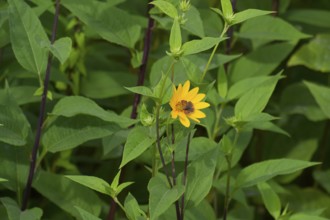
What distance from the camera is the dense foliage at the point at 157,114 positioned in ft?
4.12

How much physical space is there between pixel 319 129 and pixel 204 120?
91 cm

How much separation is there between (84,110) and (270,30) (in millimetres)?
649

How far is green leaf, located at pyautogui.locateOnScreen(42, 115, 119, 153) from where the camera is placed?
5.08 ft

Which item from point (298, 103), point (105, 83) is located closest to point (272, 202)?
point (105, 83)

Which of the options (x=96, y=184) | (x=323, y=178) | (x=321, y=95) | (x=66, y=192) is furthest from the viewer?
(x=323, y=178)

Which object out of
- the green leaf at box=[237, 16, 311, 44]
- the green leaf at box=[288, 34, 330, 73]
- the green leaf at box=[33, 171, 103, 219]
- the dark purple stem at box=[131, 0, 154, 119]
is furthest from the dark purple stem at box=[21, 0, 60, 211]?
the green leaf at box=[288, 34, 330, 73]

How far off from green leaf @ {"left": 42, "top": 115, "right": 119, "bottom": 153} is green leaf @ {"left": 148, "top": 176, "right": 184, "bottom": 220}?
1.07 ft

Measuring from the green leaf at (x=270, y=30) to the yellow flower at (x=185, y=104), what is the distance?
2.17 feet

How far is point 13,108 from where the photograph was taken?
1.51 m

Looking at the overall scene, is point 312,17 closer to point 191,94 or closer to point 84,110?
point 84,110

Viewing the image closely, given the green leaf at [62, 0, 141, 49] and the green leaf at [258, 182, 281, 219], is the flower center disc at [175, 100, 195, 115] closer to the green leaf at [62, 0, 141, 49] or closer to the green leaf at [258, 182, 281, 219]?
the green leaf at [258, 182, 281, 219]

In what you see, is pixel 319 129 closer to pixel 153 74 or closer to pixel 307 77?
pixel 307 77

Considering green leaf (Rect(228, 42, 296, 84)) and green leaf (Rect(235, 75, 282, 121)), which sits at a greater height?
green leaf (Rect(235, 75, 282, 121))

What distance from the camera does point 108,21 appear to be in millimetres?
1690
